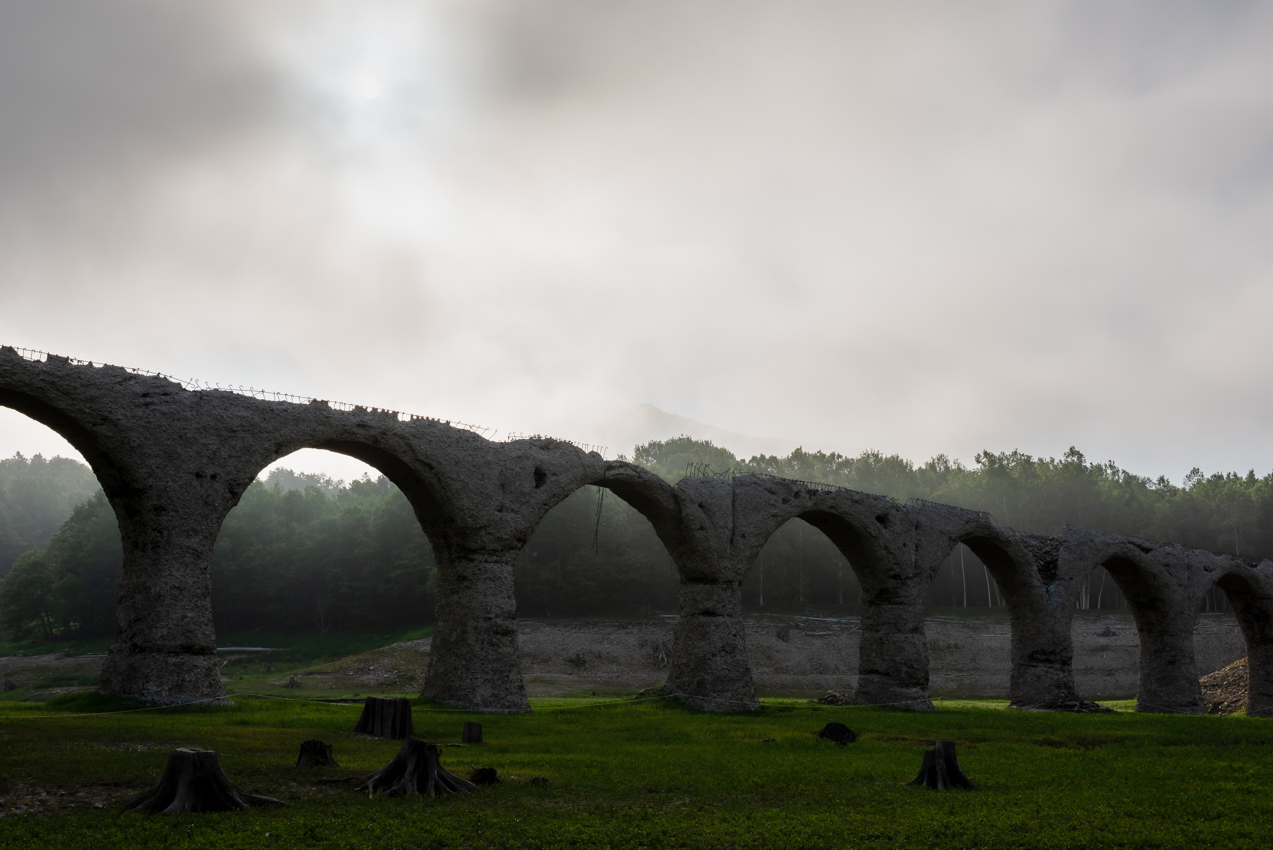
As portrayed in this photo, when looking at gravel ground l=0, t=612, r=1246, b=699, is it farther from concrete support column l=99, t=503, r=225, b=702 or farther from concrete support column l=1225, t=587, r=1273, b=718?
concrete support column l=99, t=503, r=225, b=702

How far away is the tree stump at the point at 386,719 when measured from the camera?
46.0 feet

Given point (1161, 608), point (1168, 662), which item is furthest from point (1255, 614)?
point (1168, 662)

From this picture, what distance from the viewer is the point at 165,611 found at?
15516 millimetres

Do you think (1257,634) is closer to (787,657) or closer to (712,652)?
(787,657)

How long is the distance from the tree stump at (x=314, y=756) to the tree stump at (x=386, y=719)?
2959mm

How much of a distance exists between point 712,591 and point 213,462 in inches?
517

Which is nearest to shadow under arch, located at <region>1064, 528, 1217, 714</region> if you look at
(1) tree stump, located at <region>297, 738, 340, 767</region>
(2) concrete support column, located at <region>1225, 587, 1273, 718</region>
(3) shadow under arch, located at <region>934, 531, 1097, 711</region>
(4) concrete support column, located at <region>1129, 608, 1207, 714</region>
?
(4) concrete support column, located at <region>1129, 608, 1207, 714</region>

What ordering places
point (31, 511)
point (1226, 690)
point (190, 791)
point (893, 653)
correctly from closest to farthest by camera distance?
point (190, 791) → point (893, 653) → point (1226, 690) → point (31, 511)

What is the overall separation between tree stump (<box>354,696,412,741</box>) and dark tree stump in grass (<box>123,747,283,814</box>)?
570 centimetres

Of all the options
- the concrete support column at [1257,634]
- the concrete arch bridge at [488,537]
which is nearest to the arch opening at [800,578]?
the concrete support column at [1257,634]

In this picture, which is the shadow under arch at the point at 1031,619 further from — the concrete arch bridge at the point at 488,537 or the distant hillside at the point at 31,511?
the distant hillside at the point at 31,511

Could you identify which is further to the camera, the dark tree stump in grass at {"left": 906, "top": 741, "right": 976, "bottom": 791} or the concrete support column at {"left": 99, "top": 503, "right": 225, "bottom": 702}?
the concrete support column at {"left": 99, "top": 503, "right": 225, "bottom": 702}

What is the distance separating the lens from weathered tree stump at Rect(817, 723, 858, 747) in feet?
55.2

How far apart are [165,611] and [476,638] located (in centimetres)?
644
